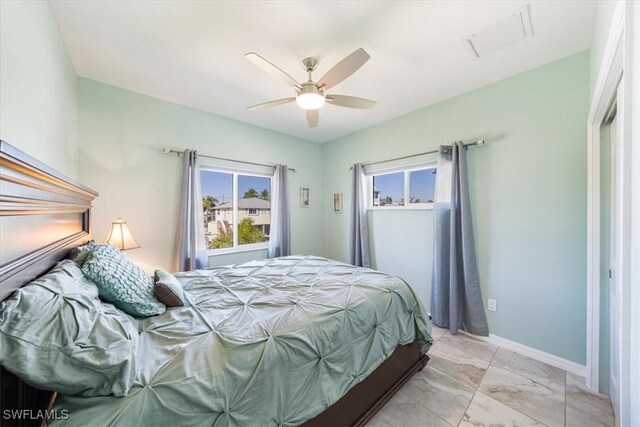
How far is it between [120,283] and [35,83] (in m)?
1.27

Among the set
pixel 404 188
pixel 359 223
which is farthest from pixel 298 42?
pixel 359 223

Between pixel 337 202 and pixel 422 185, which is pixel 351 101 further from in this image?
pixel 337 202

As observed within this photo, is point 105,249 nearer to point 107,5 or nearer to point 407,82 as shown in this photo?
point 107,5

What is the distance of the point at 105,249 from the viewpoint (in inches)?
55.6

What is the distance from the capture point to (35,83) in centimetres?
141

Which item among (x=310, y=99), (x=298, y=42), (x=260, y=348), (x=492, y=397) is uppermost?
(x=298, y=42)

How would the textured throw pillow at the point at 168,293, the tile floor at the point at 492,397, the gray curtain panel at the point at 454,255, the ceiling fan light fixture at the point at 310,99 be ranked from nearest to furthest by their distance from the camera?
the textured throw pillow at the point at 168,293 < the tile floor at the point at 492,397 < the ceiling fan light fixture at the point at 310,99 < the gray curtain panel at the point at 454,255

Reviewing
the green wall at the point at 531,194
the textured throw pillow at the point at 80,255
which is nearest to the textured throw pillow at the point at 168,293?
the textured throw pillow at the point at 80,255

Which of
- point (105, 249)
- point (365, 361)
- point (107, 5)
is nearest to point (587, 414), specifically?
point (365, 361)

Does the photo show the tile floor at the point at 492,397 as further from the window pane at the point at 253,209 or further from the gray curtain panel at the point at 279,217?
the window pane at the point at 253,209

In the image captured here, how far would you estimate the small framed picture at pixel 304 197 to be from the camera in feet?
13.6

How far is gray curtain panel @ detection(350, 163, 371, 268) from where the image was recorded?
3594mm

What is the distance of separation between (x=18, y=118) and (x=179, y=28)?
1.11 meters

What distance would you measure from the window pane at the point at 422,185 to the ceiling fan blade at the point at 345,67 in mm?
1773
